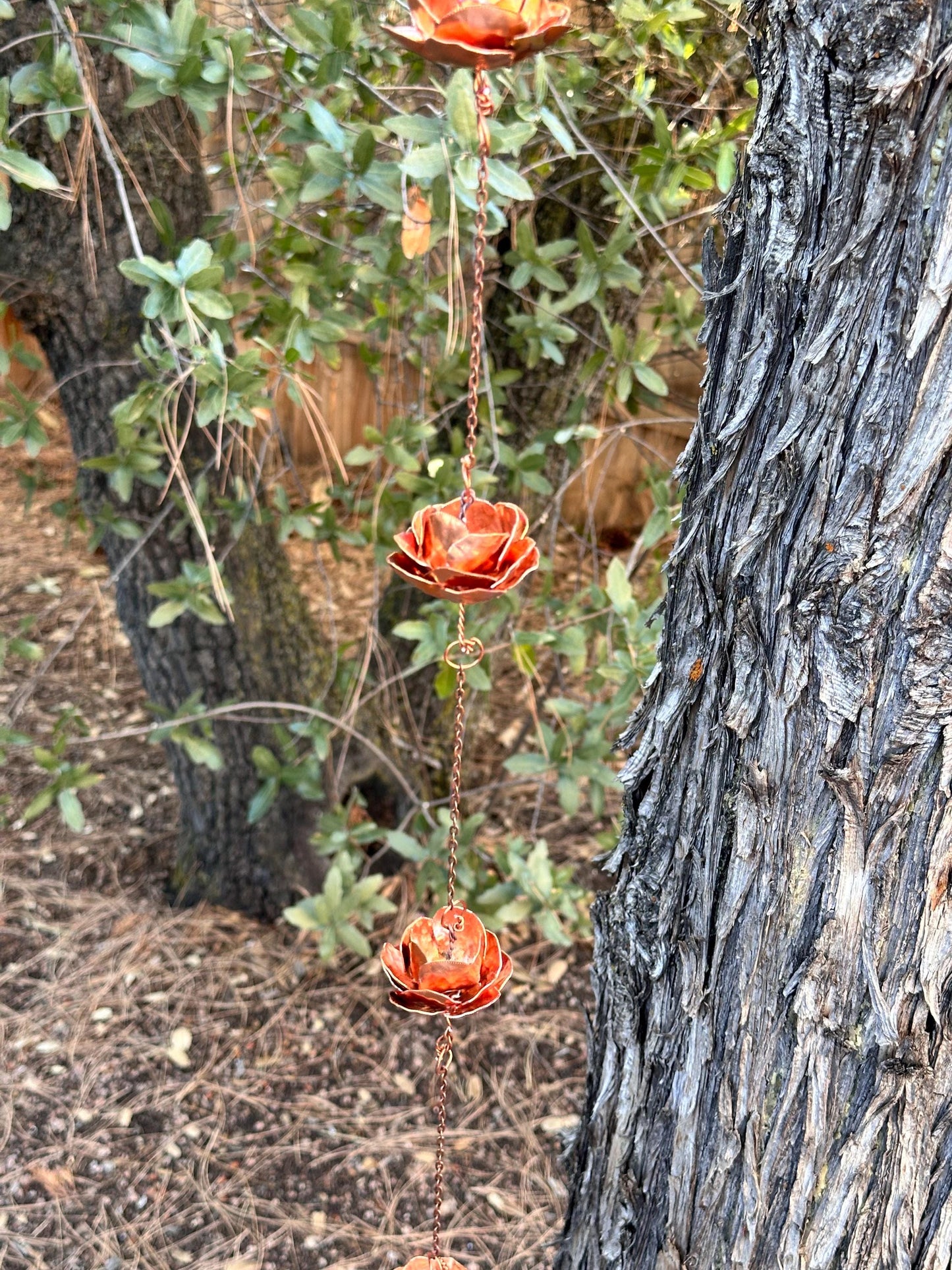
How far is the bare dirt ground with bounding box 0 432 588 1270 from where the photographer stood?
1.86 meters

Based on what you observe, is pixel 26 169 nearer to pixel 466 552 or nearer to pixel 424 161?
pixel 424 161

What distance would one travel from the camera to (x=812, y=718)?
2.76 ft

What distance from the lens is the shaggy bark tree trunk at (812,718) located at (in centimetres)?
74

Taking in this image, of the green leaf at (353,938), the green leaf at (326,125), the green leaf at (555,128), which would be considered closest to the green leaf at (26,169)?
the green leaf at (326,125)

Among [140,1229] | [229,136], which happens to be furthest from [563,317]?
[140,1229]

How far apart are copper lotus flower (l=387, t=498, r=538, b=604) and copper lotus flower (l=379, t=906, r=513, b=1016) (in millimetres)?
355

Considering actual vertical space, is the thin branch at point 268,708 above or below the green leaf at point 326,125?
below

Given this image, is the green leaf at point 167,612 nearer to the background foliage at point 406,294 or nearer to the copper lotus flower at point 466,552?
the background foliage at point 406,294

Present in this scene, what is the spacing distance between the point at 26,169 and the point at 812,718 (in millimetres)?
1000

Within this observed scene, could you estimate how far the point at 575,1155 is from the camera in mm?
1198

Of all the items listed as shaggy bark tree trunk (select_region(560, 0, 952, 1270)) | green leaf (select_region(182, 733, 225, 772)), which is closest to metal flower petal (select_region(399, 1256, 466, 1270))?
shaggy bark tree trunk (select_region(560, 0, 952, 1270))

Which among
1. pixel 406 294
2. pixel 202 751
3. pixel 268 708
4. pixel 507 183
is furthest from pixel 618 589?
pixel 268 708

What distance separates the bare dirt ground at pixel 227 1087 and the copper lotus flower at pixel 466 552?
48.7 inches

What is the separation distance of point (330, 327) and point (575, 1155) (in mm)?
1176
